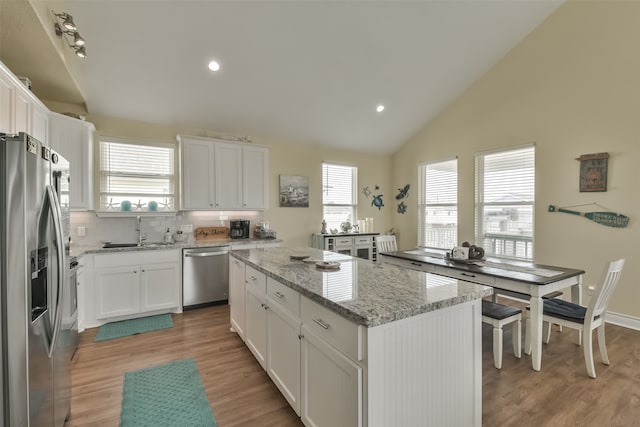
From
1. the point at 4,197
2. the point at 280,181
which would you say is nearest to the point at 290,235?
the point at 280,181

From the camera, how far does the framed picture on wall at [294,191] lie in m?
5.39

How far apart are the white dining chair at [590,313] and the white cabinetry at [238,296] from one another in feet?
8.91

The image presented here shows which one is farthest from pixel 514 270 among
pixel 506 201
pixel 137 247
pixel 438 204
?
pixel 137 247

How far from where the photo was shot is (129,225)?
4133mm

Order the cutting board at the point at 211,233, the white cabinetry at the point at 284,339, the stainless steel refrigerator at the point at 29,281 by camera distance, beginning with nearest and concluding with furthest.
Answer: the stainless steel refrigerator at the point at 29,281
the white cabinetry at the point at 284,339
the cutting board at the point at 211,233

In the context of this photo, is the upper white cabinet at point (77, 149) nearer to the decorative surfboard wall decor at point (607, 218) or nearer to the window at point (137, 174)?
the window at point (137, 174)

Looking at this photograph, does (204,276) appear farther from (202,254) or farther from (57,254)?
(57,254)

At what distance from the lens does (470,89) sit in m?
5.01

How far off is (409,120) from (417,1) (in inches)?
93.1

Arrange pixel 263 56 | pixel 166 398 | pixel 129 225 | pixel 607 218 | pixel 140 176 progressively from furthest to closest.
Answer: pixel 140 176, pixel 129 225, pixel 263 56, pixel 607 218, pixel 166 398

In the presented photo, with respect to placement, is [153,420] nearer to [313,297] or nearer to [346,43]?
[313,297]

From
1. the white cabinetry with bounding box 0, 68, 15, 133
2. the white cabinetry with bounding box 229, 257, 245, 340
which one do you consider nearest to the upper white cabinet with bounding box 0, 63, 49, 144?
the white cabinetry with bounding box 0, 68, 15, 133

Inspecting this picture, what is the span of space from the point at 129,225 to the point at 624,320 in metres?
6.35

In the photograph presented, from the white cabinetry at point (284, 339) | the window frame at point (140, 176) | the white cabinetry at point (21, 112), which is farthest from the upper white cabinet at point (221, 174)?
the white cabinetry at point (284, 339)
